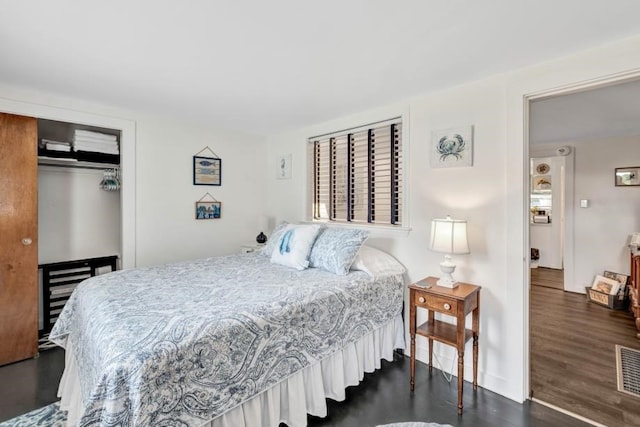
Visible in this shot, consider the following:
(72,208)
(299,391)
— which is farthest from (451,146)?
(72,208)

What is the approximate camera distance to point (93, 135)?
2.94 meters

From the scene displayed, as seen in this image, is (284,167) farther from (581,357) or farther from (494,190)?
(581,357)

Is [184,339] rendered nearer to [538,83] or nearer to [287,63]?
[287,63]

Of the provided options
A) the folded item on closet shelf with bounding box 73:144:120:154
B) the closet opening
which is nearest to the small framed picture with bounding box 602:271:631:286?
the closet opening

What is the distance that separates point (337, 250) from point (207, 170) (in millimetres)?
2049

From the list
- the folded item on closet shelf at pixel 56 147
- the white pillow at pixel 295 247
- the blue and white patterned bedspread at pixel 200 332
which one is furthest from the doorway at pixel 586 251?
the folded item on closet shelf at pixel 56 147

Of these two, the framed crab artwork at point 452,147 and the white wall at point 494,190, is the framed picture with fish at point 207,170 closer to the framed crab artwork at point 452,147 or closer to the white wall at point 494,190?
the white wall at point 494,190

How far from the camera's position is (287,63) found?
202cm

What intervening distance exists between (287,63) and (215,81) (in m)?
0.66

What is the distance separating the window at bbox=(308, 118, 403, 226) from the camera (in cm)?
292

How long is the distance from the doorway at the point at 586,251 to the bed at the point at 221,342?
4.24 feet

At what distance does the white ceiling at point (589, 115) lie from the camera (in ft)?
8.54

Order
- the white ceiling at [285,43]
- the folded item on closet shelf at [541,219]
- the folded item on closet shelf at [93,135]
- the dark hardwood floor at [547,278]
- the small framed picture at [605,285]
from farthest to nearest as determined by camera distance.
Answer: the folded item on closet shelf at [541,219], the dark hardwood floor at [547,278], the small framed picture at [605,285], the folded item on closet shelf at [93,135], the white ceiling at [285,43]

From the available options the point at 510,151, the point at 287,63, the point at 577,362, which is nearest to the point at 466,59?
the point at 510,151
